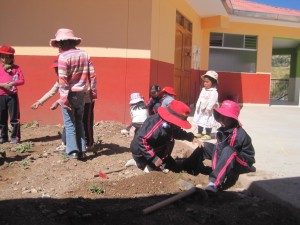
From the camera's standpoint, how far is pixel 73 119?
17.1 feet

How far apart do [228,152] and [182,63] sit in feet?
25.7

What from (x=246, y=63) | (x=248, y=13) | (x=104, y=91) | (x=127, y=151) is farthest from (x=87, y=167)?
(x=246, y=63)

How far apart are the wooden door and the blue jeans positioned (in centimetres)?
608

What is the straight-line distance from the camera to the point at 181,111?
4.48m

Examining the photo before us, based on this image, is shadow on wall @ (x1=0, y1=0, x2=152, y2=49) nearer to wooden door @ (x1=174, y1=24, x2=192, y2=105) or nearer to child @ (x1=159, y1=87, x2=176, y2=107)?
child @ (x1=159, y1=87, x2=176, y2=107)

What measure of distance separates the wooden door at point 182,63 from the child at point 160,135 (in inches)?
254

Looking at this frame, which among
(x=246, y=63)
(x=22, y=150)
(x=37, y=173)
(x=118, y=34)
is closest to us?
(x=37, y=173)

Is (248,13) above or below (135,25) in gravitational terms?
above

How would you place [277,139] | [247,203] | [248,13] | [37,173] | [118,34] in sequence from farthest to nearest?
[248,13]
[118,34]
[277,139]
[37,173]
[247,203]

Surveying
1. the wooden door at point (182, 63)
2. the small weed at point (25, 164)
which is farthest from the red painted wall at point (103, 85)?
the small weed at point (25, 164)

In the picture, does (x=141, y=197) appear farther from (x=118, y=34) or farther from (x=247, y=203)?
(x=118, y=34)

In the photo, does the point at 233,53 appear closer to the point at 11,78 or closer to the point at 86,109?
the point at 11,78

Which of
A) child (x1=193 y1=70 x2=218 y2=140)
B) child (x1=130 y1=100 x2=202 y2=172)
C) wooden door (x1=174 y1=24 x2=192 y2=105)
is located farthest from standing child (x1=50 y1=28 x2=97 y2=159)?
wooden door (x1=174 y1=24 x2=192 y2=105)

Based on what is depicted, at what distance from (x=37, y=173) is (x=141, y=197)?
1.51 m
